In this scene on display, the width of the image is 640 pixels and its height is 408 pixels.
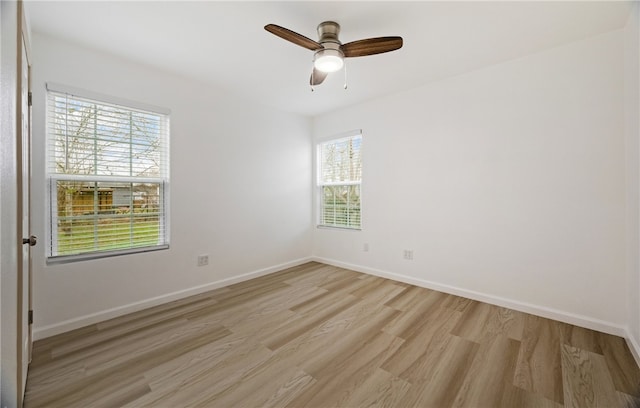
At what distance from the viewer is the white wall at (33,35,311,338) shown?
7.30ft

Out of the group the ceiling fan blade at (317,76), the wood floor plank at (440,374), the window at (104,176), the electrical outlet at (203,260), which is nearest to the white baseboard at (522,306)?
the wood floor plank at (440,374)

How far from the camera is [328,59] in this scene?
6.68 ft

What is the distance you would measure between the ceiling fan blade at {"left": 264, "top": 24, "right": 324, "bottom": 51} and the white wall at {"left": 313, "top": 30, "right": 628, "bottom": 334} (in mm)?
1878

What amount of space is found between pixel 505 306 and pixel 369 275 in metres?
1.63

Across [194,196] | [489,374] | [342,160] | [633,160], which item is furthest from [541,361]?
[194,196]

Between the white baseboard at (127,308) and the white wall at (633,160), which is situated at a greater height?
the white wall at (633,160)

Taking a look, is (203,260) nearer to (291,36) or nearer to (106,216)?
(106,216)

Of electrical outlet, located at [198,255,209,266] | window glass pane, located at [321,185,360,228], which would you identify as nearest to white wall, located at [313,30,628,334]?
window glass pane, located at [321,185,360,228]

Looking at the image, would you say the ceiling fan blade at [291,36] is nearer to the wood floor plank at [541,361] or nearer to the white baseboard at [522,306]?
the wood floor plank at [541,361]

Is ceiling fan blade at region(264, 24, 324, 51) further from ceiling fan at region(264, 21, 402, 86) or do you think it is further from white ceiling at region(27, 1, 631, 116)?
white ceiling at region(27, 1, 631, 116)

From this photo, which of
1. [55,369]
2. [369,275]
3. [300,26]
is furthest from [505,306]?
[55,369]

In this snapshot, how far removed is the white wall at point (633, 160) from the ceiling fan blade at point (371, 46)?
170cm

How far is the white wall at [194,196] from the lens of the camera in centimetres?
222

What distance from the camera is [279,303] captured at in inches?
112
